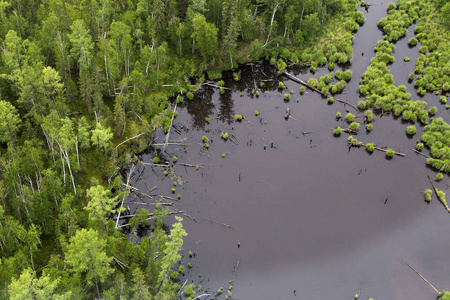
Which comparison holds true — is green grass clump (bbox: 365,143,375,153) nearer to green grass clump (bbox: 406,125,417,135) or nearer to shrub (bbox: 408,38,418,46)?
green grass clump (bbox: 406,125,417,135)

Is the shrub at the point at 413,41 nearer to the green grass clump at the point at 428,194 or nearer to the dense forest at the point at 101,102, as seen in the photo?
the dense forest at the point at 101,102

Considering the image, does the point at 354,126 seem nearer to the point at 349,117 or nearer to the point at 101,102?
the point at 349,117

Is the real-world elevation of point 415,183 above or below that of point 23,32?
below

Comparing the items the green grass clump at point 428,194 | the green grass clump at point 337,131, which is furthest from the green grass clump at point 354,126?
the green grass clump at point 428,194

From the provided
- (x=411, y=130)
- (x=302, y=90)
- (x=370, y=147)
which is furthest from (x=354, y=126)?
(x=302, y=90)

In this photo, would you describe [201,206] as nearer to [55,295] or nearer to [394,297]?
[55,295]

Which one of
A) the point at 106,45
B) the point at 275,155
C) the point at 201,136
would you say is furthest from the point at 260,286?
the point at 106,45
